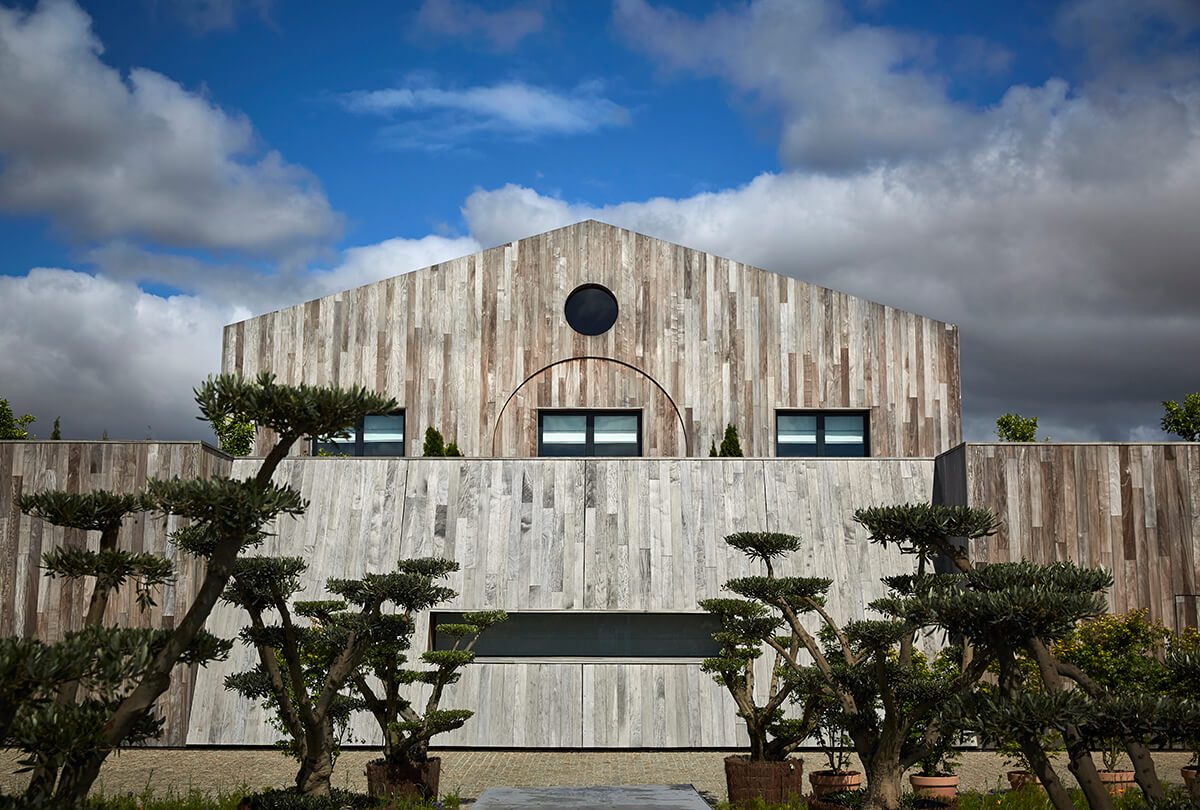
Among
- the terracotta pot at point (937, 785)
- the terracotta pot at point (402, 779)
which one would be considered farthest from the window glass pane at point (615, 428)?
the terracotta pot at point (402, 779)

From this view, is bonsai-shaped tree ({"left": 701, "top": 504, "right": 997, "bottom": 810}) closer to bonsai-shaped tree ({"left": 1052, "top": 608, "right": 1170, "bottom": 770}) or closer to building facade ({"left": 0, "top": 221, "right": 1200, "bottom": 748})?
bonsai-shaped tree ({"left": 1052, "top": 608, "right": 1170, "bottom": 770})

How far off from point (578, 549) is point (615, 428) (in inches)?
183

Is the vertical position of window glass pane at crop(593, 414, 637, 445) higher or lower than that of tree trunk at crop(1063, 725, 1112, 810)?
higher

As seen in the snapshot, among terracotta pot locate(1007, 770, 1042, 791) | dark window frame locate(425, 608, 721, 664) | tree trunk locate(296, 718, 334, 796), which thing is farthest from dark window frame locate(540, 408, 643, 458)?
tree trunk locate(296, 718, 334, 796)

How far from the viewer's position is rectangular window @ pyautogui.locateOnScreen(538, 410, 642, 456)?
19609 mm

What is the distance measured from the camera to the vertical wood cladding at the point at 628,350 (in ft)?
63.6

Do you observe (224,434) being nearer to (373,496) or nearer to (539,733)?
(373,496)

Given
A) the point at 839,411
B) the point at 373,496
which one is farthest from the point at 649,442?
the point at 373,496

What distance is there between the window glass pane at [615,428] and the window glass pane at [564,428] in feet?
0.79

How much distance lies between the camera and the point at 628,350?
64.3 ft

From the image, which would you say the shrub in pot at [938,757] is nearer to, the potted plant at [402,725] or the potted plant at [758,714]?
the potted plant at [758,714]

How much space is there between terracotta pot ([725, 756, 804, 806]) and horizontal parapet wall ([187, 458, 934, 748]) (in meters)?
4.29

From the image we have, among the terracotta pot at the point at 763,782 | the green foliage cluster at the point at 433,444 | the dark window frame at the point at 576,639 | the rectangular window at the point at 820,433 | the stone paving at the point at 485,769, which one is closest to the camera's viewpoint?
the terracotta pot at the point at 763,782

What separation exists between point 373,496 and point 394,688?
5987mm
